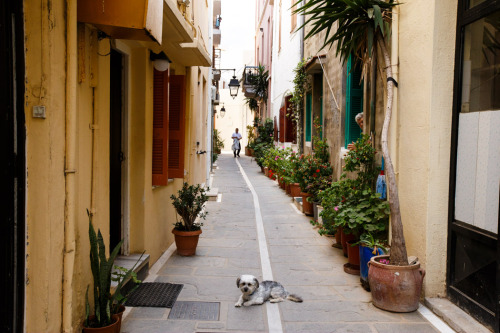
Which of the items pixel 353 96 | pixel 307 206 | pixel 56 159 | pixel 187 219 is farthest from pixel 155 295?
pixel 307 206

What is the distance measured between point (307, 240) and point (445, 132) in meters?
3.97

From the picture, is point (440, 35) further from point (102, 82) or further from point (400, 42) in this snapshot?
point (102, 82)

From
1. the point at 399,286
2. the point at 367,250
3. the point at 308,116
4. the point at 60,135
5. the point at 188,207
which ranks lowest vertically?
the point at 399,286

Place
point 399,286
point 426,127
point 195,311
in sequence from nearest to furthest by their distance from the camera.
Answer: point 399,286
point 195,311
point 426,127

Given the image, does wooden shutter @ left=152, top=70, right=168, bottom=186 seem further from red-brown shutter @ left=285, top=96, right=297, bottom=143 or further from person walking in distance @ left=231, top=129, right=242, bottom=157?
person walking in distance @ left=231, top=129, right=242, bottom=157

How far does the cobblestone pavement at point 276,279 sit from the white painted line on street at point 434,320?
0.20ft

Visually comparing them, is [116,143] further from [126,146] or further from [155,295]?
[155,295]

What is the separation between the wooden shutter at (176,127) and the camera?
7395 millimetres

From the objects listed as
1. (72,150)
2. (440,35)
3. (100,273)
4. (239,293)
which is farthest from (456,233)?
(72,150)

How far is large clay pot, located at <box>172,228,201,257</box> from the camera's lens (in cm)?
708

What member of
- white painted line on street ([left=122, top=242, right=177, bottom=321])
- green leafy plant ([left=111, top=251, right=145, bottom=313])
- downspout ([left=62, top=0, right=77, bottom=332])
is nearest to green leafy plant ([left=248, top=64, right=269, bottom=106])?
white painted line on street ([left=122, top=242, right=177, bottom=321])

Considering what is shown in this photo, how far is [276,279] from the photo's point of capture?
6105 millimetres

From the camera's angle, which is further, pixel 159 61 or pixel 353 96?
pixel 353 96
